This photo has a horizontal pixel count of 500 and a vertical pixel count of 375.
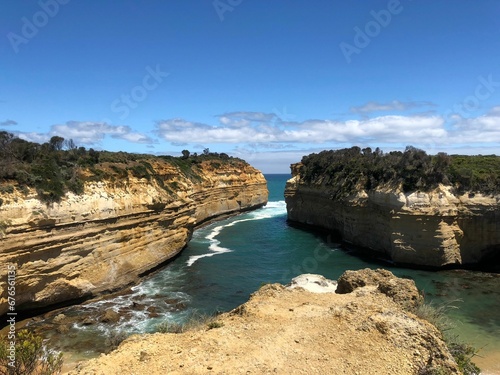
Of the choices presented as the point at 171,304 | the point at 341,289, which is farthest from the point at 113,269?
the point at 341,289

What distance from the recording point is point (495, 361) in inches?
534

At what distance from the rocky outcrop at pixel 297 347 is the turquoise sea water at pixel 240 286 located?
469 cm

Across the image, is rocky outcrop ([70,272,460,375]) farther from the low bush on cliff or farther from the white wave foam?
the low bush on cliff

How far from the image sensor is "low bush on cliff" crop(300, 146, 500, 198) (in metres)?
26.2

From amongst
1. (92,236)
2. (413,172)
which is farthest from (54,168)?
(413,172)

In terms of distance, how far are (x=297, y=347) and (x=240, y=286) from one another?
13.4 m

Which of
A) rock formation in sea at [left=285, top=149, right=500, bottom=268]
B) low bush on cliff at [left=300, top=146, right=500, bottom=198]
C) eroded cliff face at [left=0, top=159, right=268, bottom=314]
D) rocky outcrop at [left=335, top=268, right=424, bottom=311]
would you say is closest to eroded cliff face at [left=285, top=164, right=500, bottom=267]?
rock formation in sea at [left=285, top=149, right=500, bottom=268]

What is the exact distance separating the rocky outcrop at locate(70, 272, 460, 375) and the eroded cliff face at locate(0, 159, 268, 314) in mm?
10225

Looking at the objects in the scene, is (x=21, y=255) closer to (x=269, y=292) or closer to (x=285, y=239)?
(x=269, y=292)

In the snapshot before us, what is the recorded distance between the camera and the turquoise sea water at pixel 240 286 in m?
16.0

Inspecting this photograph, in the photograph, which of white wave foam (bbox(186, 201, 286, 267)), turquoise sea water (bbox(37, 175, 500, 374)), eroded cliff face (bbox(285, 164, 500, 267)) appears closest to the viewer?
turquoise sea water (bbox(37, 175, 500, 374))

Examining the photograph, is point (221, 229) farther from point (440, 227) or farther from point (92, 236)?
point (440, 227)

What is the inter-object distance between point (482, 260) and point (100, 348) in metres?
25.8

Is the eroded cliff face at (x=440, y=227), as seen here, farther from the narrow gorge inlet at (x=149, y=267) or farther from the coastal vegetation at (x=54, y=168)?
the coastal vegetation at (x=54, y=168)
